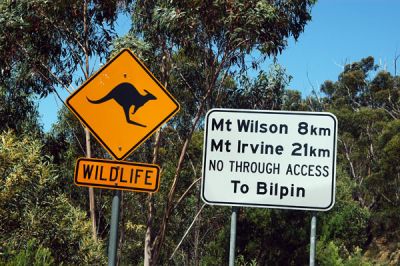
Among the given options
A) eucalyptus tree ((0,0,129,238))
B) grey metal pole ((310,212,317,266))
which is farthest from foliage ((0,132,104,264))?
grey metal pole ((310,212,317,266))

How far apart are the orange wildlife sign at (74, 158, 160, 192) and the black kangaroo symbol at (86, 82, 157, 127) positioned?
29cm

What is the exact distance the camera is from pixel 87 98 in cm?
421

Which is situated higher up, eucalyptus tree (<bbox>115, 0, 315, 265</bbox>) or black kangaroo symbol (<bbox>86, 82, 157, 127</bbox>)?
eucalyptus tree (<bbox>115, 0, 315, 265</bbox>)

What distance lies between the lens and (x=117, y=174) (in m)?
4.11

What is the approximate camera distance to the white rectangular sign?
4051mm

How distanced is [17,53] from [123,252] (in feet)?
45.3

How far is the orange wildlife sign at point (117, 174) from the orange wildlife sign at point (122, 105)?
0.27 feet

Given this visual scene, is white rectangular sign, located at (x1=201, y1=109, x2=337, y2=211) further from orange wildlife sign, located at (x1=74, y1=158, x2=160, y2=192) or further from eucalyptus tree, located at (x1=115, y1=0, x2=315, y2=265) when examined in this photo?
eucalyptus tree, located at (x1=115, y1=0, x2=315, y2=265)

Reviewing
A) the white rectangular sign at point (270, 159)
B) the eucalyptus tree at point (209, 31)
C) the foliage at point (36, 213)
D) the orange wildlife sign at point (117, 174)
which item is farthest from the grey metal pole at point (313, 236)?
the eucalyptus tree at point (209, 31)

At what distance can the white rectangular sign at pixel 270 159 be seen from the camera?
13.3ft

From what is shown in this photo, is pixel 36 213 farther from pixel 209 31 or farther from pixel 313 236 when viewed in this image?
pixel 313 236

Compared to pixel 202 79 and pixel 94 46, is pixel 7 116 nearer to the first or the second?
pixel 94 46

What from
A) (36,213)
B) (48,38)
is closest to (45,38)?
(48,38)

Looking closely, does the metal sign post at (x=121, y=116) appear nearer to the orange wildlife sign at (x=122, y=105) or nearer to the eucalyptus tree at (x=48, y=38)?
the orange wildlife sign at (x=122, y=105)
